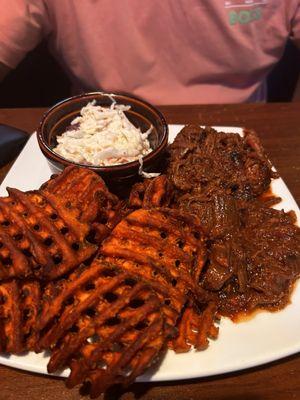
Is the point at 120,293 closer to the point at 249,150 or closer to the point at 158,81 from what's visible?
the point at 249,150

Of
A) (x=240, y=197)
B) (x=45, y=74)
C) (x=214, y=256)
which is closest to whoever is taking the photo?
(x=214, y=256)

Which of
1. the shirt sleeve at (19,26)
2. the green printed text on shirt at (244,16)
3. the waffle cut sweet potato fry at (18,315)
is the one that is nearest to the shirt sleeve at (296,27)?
the green printed text on shirt at (244,16)

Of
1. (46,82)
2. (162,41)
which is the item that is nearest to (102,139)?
(162,41)

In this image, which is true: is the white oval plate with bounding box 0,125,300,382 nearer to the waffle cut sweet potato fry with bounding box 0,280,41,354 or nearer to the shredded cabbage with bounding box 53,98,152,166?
the waffle cut sweet potato fry with bounding box 0,280,41,354

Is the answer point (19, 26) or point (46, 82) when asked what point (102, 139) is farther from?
point (46, 82)

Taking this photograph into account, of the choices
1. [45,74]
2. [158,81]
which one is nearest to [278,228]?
[158,81]

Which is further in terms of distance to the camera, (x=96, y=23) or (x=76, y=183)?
(x=96, y=23)

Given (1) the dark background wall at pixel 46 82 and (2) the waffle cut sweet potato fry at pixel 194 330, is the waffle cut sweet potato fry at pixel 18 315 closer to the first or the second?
(2) the waffle cut sweet potato fry at pixel 194 330
